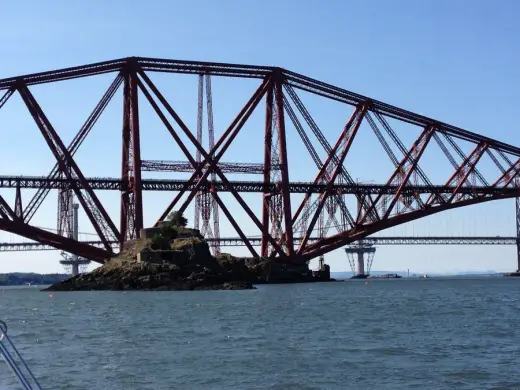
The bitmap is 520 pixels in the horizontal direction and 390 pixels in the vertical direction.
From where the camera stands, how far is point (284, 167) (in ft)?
334

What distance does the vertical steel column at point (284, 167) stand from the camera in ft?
332

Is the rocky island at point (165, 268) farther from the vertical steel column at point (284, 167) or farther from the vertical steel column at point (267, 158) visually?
the vertical steel column at point (284, 167)

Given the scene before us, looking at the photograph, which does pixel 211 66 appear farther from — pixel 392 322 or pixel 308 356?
pixel 308 356

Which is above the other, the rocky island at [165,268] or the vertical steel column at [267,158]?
the vertical steel column at [267,158]

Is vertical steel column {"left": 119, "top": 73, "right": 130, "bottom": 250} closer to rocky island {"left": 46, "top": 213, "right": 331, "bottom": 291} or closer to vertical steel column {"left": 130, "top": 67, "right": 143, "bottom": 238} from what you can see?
vertical steel column {"left": 130, "top": 67, "right": 143, "bottom": 238}

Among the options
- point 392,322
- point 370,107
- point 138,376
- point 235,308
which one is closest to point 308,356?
point 138,376

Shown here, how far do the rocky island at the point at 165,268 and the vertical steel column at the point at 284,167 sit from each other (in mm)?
7999

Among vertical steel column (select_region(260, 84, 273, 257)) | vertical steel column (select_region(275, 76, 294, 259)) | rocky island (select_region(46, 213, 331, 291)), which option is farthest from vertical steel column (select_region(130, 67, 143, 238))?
vertical steel column (select_region(275, 76, 294, 259))

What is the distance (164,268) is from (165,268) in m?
0.09

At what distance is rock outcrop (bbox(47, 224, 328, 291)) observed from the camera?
3344 inches

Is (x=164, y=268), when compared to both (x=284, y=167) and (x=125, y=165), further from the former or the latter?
(x=284, y=167)

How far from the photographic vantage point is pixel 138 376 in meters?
26.9

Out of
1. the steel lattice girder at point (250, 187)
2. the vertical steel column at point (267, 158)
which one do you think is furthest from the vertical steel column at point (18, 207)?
the vertical steel column at point (267, 158)

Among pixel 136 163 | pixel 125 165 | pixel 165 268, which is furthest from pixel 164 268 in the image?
pixel 125 165
